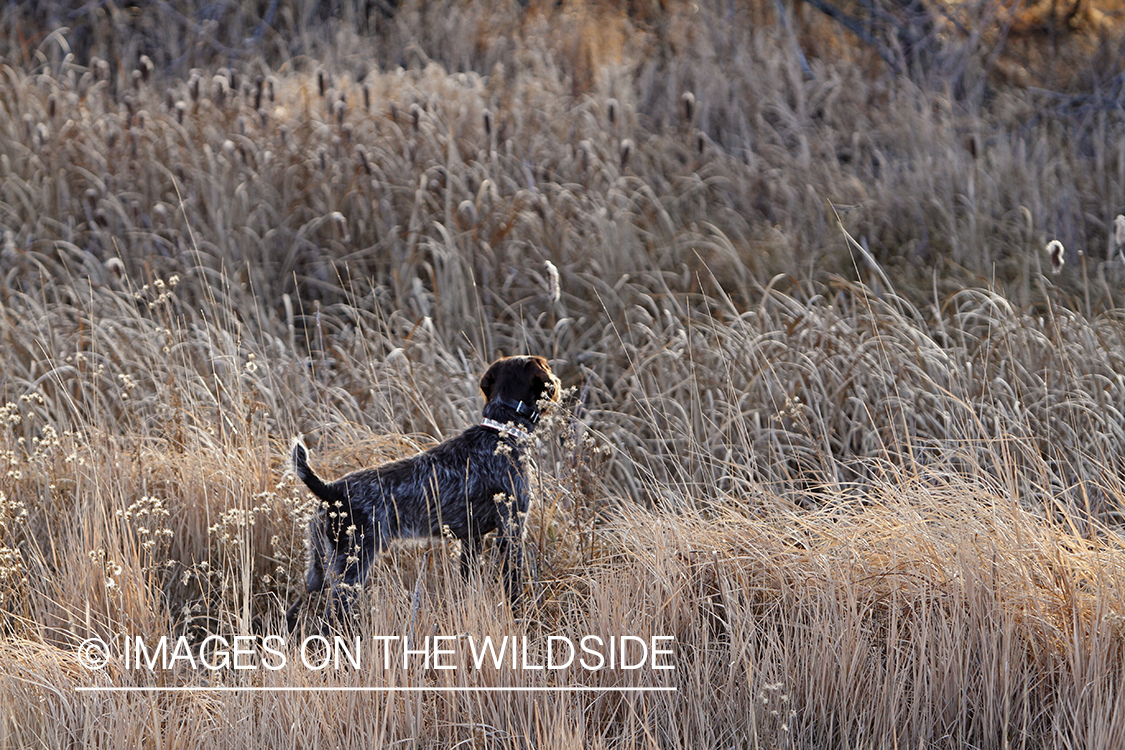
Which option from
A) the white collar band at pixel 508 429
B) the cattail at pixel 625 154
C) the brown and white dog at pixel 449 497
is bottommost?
the brown and white dog at pixel 449 497

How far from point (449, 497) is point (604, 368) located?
5.97ft

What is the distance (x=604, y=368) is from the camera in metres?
4.85

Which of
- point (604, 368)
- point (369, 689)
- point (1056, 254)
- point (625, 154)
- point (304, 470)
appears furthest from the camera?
point (625, 154)

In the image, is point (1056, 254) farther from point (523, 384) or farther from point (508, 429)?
point (508, 429)

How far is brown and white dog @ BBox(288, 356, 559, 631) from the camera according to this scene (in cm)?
302

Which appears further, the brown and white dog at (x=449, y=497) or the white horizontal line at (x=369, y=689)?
the brown and white dog at (x=449, y=497)

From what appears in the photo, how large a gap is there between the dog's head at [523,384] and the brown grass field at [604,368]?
10 centimetres

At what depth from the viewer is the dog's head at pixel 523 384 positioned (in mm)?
3199

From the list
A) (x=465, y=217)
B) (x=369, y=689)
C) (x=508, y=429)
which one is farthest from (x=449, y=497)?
(x=465, y=217)

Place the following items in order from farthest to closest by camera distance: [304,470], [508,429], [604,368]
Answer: [604,368], [508,429], [304,470]

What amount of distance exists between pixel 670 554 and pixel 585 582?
0.34 m

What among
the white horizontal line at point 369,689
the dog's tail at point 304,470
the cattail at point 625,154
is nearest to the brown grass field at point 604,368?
the white horizontal line at point 369,689

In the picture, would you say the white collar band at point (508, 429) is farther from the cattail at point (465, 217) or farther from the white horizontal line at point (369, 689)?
the cattail at point (465, 217)
